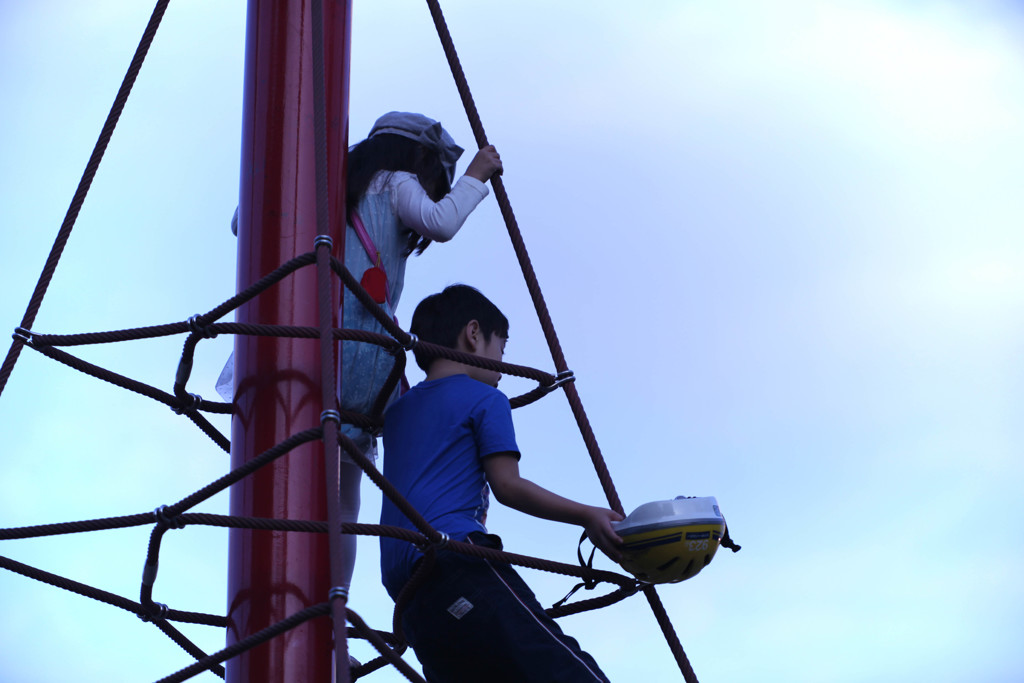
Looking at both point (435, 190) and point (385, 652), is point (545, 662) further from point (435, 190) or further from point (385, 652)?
point (435, 190)

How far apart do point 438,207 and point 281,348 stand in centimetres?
63

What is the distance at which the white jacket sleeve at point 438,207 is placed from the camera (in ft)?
8.67

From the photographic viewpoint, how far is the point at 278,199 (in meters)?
2.26

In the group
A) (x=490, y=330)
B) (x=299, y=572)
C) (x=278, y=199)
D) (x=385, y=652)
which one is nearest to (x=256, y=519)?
(x=299, y=572)

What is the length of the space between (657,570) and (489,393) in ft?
1.55

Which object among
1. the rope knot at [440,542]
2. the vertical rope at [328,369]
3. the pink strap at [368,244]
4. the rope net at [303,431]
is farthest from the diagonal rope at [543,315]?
the vertical rope at [328,369]

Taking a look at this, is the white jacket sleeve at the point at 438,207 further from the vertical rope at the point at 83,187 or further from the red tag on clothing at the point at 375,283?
the vertical rope at the point at 83,187

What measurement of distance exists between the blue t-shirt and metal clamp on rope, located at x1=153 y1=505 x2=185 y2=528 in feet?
1.51

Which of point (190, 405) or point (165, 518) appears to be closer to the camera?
point (165, 518)

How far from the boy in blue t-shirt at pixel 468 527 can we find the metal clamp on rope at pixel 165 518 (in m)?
0.46

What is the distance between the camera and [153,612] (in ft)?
7.47

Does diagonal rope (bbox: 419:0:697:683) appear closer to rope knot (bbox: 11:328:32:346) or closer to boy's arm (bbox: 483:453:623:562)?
boy's arm (bbox: 483:453:623:562)

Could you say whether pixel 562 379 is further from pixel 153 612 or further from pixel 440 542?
pixel 153 612

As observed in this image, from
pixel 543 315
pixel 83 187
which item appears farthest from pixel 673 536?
pixel 83 187
